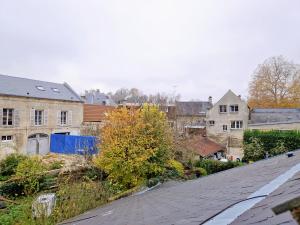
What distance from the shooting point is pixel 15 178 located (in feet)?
50.6

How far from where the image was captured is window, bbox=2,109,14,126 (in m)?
26.0

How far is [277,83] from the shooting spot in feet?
140

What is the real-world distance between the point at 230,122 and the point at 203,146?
699 cm

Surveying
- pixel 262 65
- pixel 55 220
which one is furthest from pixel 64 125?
pixel 262 65

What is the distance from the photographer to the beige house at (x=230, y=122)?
34062 millimetres

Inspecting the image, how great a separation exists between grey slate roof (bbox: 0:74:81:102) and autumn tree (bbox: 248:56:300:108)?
29678 mm

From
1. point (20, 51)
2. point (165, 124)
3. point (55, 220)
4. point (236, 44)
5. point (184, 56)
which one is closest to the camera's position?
point (55, 220)

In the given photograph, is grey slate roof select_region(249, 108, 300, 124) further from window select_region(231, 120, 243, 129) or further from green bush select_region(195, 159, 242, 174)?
green bush select_region(195, 159, 242, 174)

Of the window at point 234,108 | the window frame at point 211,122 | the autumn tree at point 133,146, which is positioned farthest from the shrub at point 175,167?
the window at point 234,108

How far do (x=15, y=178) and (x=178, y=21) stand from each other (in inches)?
578

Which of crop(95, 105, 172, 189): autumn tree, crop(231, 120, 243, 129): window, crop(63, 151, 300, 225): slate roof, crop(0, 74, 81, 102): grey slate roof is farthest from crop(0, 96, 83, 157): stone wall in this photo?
crop(63, 151, 300, 225): slate roof

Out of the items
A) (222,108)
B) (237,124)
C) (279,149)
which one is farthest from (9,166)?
(237,124)

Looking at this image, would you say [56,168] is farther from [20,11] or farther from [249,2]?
[249,2]

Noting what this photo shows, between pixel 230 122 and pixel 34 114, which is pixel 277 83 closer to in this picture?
pixel 230 122
